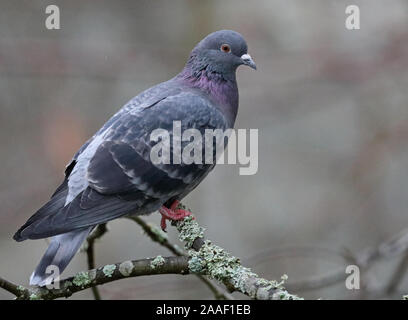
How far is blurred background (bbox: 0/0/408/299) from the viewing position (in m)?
7.82

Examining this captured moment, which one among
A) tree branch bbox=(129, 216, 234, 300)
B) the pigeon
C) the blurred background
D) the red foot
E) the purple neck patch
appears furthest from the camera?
the blurred background

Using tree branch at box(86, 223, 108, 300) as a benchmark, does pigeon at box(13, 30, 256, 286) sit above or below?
above

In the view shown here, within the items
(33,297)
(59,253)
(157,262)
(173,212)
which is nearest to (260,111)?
(173,212)

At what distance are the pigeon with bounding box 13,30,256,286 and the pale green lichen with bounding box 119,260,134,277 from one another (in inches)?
25.1

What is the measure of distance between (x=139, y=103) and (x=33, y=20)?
11.7 ft

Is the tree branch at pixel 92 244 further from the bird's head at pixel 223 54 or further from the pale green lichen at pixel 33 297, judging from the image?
the bird's head at pixel 223 54

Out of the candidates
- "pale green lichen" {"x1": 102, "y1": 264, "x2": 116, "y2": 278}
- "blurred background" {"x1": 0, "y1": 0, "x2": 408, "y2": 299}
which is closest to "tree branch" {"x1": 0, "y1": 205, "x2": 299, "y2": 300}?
"pale green lichen" {"x1": 102, "y1": 264, "x2": 116, "y2": 278}

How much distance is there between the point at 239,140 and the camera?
23.6 ft

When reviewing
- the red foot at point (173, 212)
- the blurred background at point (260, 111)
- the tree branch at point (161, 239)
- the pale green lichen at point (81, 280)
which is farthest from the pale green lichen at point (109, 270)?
the blurred background at point (260, 111)

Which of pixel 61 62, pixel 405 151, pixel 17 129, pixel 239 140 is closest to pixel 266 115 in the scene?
pixel 239 140

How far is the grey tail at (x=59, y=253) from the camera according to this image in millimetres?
4465

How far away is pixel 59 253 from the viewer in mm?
4758

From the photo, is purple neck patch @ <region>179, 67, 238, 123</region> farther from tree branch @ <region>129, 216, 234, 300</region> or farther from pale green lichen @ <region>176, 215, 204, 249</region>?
pale green lichen @ <region>176, 215, 204, 249</region>
